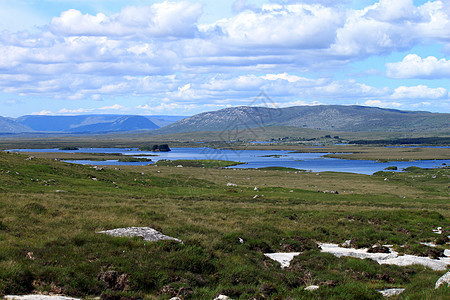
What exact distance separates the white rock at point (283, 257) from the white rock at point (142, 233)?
13.4 feet

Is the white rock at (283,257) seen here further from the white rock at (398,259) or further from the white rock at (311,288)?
the white rock at (311,288)

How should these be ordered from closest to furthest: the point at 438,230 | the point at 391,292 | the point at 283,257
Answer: the point at 391,292 < the point at 283,257 < the point at 438,230

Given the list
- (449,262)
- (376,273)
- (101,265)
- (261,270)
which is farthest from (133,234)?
(449,262)

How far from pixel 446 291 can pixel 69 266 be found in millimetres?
10692

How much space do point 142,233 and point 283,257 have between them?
5.94 m

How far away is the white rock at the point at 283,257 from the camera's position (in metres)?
16.6

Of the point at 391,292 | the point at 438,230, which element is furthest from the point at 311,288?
the point at 438,230

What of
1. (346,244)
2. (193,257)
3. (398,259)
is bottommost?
(346,244)

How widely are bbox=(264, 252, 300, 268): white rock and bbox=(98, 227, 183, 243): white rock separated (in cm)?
409

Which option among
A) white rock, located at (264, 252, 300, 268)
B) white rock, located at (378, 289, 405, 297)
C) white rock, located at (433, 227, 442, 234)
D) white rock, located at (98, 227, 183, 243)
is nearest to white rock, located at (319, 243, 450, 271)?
white rock, located at (264, 252, 300, 268)

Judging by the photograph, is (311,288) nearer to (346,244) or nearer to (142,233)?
(142,233)

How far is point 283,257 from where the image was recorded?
690 inches

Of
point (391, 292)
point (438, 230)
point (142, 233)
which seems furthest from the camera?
point (438, 230)

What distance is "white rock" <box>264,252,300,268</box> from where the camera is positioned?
54.5 ft
